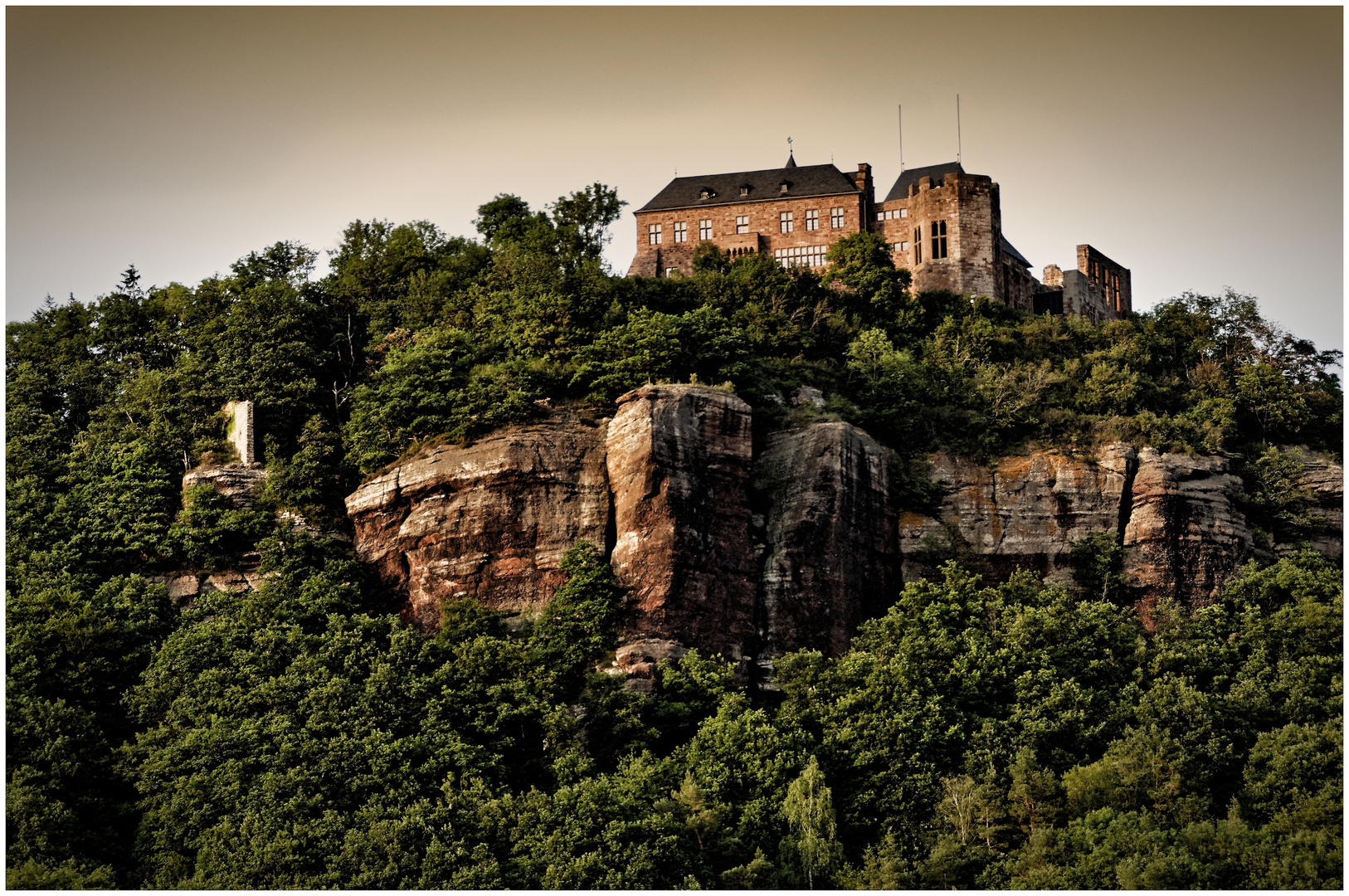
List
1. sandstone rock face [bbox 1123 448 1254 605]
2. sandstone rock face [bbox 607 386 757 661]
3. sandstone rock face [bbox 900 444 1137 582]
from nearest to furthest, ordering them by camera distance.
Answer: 1. sandstone rock face [bbox 607 386 757 661]
2. sandstone rock face [bbox 1123 448 1254 605]
3. sandstone rock face [bbox 900 444 1137 582]

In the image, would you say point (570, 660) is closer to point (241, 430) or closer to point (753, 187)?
point (241, 430)

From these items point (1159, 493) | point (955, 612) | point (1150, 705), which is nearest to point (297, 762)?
point (955, 612)

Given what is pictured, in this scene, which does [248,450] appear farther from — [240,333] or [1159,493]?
[1159,493]

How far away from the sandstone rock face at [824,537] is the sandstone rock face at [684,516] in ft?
3.76

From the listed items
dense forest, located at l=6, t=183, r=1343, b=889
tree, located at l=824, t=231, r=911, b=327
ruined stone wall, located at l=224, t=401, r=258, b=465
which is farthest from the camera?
tree, located at l=824, t=231, r=911, b=327

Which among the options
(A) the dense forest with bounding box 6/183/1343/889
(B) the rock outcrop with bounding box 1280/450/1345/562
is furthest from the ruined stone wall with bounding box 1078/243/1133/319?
(B) the rock outcrop with bounding box 1280/450/1345/562

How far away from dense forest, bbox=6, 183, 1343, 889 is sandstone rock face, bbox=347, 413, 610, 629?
1059 millimetres

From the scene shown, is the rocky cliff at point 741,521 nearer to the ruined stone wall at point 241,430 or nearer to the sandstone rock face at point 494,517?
the sandstone rock face at point 494,517

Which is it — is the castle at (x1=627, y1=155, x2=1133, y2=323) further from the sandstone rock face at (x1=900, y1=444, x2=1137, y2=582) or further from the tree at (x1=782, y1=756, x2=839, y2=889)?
the tree at (x1=782, y1=756, x2=839, y2=889)

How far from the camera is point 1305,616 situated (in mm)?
60875

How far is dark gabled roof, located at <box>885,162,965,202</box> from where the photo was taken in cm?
9506

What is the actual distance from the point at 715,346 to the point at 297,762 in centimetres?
2205

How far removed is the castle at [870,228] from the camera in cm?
8812

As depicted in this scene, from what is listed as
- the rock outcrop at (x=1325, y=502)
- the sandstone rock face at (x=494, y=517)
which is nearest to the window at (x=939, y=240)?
the rock outcrop at (x=1325, y=502)
